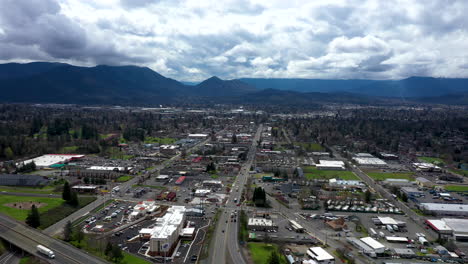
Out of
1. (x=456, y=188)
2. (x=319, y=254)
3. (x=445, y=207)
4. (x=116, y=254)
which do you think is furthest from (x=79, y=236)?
(x=456, y=188)

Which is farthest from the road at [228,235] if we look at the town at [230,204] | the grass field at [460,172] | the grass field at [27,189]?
the grass field at [460,172]

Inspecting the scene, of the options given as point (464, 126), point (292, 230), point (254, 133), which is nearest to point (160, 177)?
point (292, 230)

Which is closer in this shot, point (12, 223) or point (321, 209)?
point (12, 223)

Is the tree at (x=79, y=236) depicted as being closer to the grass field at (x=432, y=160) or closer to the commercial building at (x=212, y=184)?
the commercial building at (x=212, y=184)

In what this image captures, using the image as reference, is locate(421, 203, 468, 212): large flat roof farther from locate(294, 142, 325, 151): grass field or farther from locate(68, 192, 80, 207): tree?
locate(68, 192, 80, 207): tree

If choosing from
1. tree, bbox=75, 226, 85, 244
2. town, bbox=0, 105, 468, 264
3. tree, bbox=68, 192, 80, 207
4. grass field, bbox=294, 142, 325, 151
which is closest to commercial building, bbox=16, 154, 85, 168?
town, bbox=0, 105, 468, 264

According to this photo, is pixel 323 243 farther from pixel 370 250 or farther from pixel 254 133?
pixel 254 133

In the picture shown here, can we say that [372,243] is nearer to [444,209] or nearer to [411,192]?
[444,209]
